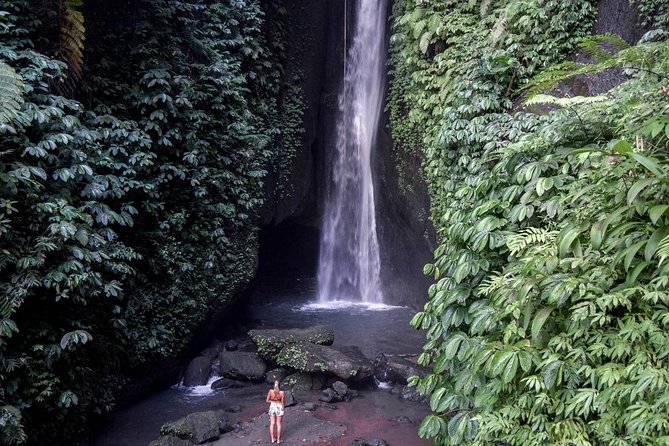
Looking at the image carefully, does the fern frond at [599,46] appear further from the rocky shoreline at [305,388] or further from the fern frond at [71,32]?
the fern frond at [71,32]

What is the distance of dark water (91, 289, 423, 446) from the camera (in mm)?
7633

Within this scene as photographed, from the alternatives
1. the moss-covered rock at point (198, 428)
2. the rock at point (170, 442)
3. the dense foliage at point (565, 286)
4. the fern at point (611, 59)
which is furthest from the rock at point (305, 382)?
the fern at point (611, 59)

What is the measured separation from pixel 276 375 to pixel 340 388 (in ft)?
4.38

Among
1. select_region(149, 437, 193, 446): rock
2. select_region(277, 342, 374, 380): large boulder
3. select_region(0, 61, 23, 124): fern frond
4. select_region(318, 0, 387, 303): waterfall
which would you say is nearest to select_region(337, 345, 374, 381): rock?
select_region(277, 342, 374, 380): large boulder

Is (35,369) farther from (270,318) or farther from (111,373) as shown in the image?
(270,318)

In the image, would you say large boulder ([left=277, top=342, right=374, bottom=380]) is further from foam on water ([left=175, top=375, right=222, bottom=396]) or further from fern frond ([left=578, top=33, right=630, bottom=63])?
fern frond ([left=578, top=33, right=630, bottom=63])

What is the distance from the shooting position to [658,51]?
14.1 feet

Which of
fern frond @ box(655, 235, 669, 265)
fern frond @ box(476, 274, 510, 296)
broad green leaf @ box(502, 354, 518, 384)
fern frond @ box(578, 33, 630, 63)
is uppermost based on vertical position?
fern frond @ box(578, 33, 630, 63)

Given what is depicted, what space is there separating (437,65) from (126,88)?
18.0 ft

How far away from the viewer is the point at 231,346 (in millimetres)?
10578

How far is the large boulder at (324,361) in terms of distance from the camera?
8664mm

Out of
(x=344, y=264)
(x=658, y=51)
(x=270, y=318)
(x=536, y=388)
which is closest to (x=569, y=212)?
(x=536, y=388)

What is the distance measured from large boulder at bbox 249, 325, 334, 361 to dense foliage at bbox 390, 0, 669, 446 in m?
4.95

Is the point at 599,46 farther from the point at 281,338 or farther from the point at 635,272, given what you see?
the point at 281,338
